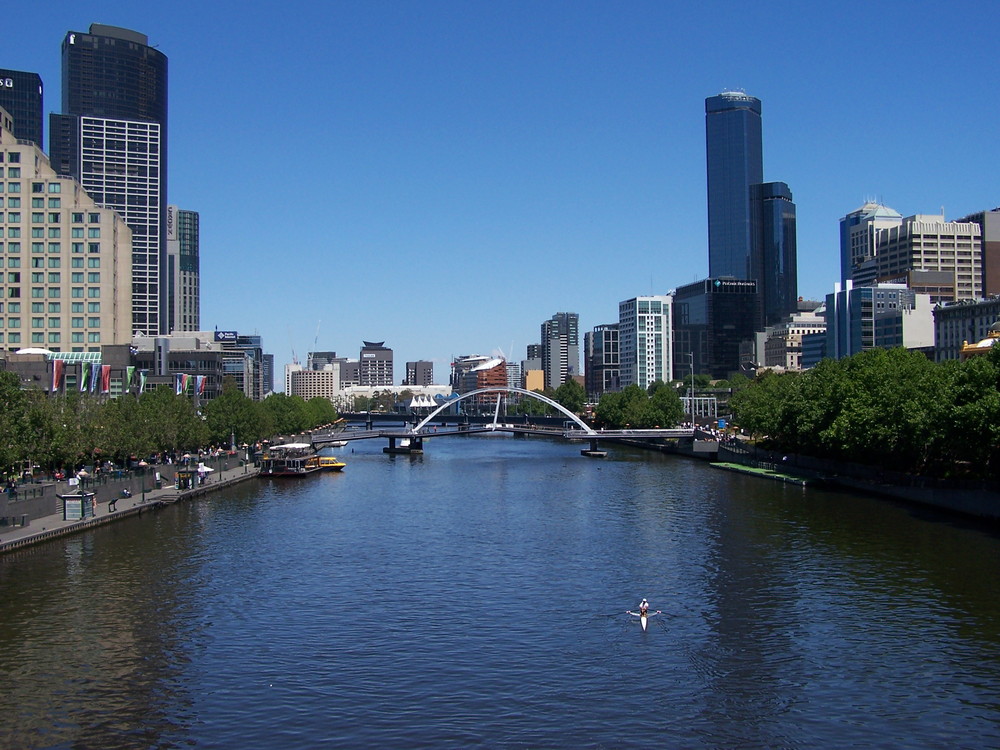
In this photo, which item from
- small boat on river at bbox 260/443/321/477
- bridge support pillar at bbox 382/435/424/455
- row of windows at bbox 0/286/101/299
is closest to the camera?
small boat on river at bbox 260/443/321/477

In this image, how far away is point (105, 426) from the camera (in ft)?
267

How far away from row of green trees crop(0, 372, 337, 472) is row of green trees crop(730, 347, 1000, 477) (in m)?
58.3

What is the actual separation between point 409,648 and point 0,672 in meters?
13.9

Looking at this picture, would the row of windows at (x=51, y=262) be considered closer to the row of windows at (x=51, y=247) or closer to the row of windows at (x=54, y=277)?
the row of windows at (x=54, y=277)

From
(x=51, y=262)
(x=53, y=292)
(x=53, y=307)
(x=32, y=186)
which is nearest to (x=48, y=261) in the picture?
(x=51, y=262)

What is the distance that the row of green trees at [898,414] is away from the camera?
6675 cm

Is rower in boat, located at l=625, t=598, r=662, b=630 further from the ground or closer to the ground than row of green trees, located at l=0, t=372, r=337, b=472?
closer to the ground

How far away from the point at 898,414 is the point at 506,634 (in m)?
50.8

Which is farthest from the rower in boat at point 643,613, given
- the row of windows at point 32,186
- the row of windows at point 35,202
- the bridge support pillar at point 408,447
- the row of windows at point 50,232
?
the bridge support pillar at point 408,447

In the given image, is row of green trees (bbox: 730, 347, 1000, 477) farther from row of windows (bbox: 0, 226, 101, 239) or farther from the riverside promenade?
row of windows (bbox: 0, 226, 101, 239)

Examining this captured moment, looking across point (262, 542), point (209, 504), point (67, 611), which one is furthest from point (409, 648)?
point (209, 504)

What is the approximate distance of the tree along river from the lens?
100 ft

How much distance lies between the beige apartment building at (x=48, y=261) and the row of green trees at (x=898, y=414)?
7822 centimetres

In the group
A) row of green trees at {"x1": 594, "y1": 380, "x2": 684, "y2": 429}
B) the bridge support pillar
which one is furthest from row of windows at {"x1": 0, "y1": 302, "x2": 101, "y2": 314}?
row of green trees at {"x1": 594, "y1": 380, "x2": 684, "y2": 429}
